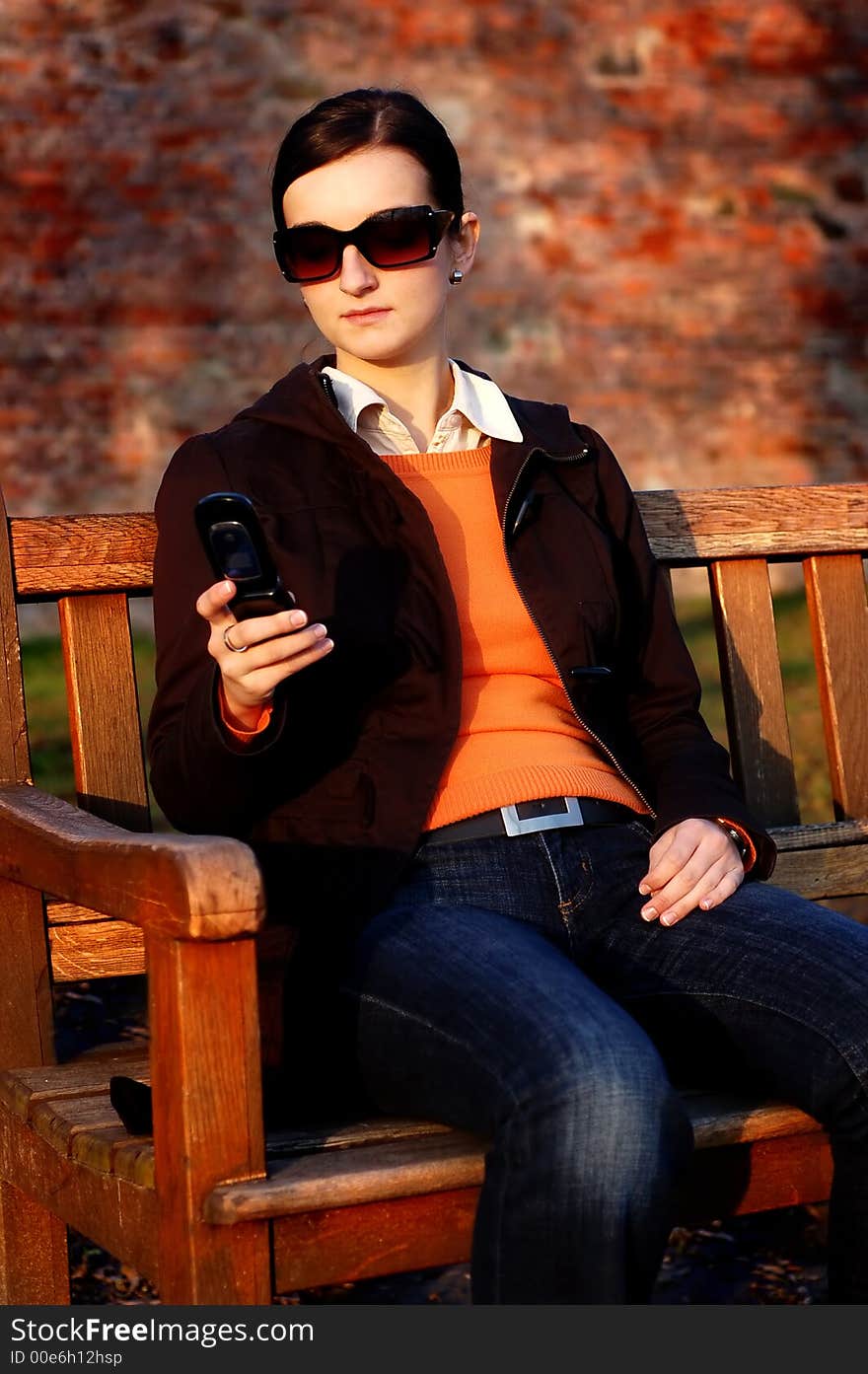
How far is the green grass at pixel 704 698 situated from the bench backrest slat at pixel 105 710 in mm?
2201

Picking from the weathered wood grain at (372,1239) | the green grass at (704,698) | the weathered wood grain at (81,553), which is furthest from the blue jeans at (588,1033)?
the green grass at (704,698)

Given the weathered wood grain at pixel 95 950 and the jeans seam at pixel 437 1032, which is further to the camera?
the weathered wood grain at pixel 95 950

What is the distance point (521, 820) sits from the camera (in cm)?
219

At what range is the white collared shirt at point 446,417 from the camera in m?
2.45

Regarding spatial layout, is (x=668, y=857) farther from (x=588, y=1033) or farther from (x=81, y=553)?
(x=81, y=553)

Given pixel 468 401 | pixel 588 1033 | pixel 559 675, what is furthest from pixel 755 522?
pixel 588 1033

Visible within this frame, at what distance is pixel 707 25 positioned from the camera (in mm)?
7152

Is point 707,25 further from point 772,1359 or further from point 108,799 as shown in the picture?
point 772,1359

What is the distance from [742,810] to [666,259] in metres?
5.22

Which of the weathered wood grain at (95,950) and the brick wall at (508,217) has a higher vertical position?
the brick wall at (508,217)

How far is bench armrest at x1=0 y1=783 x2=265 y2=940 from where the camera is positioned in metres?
1.74

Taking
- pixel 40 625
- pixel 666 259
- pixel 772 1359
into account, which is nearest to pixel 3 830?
pixel 772 1359

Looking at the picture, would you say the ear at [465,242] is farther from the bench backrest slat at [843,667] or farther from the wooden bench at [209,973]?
the bench backrest slat at [843,667]

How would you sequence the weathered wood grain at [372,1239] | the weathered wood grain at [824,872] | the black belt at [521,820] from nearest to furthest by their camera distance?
the weathered wood grain at [372,1239] → the black belt at [521,820] → the weathered wood grain at [824,872]
